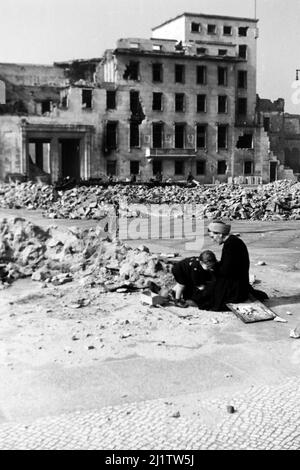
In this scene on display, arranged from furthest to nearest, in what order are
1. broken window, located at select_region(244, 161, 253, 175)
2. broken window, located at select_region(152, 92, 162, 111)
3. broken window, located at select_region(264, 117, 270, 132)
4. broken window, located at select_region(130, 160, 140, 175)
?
broken window, located at select_region(264, 117, 270, 132)
broken window, located at select_region(244, 161, 253, 175)
broken window, located at select_region(152, 92, 162, 111)
broken window, located at select_region(130, 160, 140, 175)

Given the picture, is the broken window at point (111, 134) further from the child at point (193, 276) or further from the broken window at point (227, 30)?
the child at point (193, 276)

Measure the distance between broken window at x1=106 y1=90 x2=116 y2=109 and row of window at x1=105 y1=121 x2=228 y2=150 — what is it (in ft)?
4.50

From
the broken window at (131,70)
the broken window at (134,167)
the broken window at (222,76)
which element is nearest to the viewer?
the broken window at (131,70)

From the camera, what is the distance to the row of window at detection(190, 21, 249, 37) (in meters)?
52.5

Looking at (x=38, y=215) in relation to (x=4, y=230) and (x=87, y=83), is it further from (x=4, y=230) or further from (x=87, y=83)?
(x=87, y=83)

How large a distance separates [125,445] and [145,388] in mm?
1083

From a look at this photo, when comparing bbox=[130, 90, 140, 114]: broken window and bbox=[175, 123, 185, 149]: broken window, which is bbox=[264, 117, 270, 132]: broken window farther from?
bbox=[130, 90, 140, 114]: broken window

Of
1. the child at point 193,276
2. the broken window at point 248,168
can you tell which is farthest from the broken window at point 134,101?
the child at point 193,276

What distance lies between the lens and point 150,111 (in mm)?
49969

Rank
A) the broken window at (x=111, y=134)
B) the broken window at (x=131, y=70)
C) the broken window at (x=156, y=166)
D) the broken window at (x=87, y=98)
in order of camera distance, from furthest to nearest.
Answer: the broken window at (x=156, y=166) < the broken window at (x=131, y=70) < the broken window at (x=111, y=134) < the broken window at (x=87, y=98)

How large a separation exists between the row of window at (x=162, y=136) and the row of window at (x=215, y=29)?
9119 millimetres

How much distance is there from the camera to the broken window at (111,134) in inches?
1917

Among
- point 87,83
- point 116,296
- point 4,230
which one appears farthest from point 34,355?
point 87,83

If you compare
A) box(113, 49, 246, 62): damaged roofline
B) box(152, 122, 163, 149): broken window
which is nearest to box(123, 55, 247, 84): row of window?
box(113, 49, 246, 62): damaged roofline
